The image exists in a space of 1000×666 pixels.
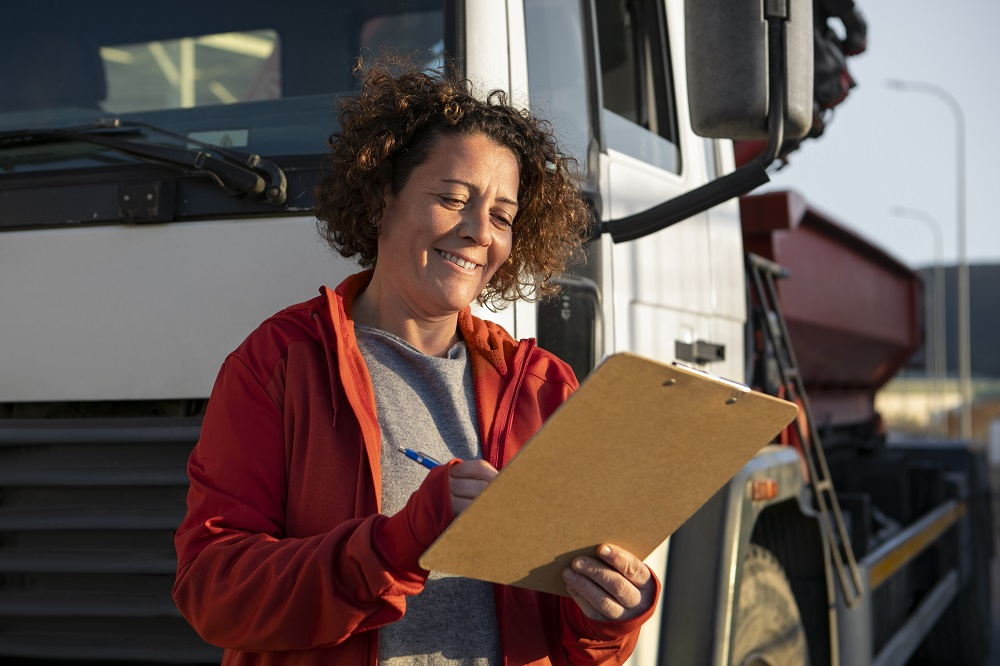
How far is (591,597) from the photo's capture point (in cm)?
155

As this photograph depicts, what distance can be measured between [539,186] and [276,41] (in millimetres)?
909

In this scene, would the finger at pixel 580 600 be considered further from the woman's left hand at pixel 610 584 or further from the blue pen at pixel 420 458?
the blue pen at pixel 420 458

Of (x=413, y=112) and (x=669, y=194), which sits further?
(x=669, y=194)

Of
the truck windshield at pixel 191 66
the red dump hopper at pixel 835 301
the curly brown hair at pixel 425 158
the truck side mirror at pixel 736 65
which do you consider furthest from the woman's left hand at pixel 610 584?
the red dump hopper at pixel 835 301

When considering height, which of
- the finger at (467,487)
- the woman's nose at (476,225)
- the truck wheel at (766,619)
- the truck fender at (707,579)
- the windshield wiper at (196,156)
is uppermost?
the windshield wiper at (196,156)

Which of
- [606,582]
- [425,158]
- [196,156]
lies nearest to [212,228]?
[196,156]

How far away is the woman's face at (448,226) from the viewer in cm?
178

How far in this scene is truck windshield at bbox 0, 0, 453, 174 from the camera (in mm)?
2303

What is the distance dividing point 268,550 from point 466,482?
29 centimetres

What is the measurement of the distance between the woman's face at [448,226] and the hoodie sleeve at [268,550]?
32 centimetres

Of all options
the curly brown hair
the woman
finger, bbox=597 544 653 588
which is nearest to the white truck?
the curly brown hair

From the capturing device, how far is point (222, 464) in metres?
1.55

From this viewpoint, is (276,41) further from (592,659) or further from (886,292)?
(886,292)

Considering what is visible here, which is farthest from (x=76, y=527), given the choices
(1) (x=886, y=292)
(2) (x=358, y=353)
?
(1) (x=886, y=292)
